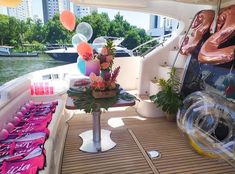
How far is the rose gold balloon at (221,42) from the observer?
1852mm

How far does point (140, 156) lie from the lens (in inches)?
80.4

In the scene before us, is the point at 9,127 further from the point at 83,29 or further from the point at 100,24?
the point at 100,24

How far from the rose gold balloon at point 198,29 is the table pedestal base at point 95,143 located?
1562mm

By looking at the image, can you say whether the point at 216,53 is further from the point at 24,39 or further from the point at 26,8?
the point at 24,39

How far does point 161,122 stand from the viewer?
2.94 m

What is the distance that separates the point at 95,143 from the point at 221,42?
1722 mm

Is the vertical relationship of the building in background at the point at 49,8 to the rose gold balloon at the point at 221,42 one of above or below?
above

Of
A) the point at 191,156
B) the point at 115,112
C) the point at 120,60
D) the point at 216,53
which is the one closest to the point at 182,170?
the point at 191,156

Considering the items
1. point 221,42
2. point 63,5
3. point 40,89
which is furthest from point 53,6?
point 221,42

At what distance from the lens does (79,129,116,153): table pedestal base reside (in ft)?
7.03

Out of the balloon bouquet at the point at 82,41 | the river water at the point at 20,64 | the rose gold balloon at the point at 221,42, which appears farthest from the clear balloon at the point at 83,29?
the rose gold balloon at the point at 221,42

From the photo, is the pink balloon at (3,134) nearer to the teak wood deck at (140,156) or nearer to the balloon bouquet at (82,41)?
the teak wood deck at (140,156)

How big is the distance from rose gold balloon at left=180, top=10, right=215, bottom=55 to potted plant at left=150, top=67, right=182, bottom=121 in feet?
1.47

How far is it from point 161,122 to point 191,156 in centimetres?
90
